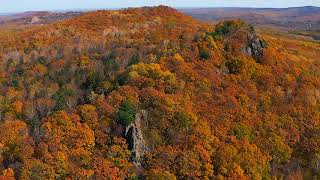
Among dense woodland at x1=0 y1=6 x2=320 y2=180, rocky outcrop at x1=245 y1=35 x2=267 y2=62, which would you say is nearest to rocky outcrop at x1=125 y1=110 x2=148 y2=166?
dense woodland at x1=0 y1=6 x2=320 y2=180

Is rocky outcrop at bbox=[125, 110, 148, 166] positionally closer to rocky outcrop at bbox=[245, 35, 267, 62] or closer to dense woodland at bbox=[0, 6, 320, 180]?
dense woodland at bbox=[0, 6, 320, 180]

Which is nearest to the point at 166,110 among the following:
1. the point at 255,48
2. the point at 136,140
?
the point at 136,140

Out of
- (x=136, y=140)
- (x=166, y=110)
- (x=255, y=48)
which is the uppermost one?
(x=255, y=48)

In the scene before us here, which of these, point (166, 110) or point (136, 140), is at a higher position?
point (166, 110)

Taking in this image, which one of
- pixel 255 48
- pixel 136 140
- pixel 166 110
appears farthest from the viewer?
pixel 255 48

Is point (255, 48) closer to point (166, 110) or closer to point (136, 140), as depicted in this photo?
point (166, 110)

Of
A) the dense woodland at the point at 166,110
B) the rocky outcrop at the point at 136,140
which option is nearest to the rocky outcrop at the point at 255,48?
the dense woodland at the point at 166,110

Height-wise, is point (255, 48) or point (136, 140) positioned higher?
point (255, 48)

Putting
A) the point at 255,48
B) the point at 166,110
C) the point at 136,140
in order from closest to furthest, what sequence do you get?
the point at 136,140 → the point at 166,110 → the point at 255,48

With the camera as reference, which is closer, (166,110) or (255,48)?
(166,110)
